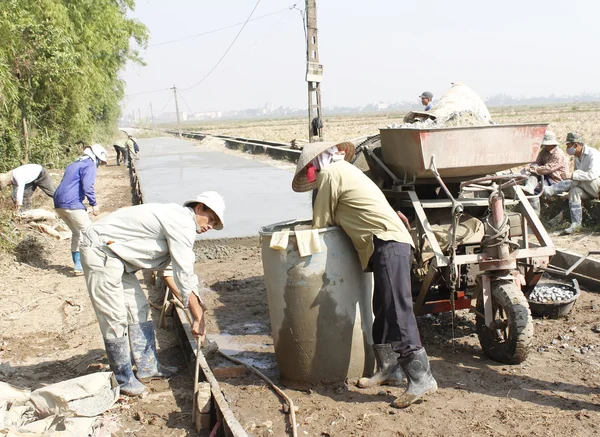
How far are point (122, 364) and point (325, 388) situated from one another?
1540 millimetres

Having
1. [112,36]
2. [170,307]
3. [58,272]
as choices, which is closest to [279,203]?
[58,272]

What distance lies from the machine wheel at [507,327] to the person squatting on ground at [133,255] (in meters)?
2.25

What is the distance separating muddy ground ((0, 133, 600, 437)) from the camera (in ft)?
12.8

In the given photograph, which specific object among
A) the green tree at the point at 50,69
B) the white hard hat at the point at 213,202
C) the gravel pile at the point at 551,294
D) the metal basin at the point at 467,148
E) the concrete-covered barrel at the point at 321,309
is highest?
the green tree at the point at 50,69

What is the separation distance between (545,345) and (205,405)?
9.82 feet

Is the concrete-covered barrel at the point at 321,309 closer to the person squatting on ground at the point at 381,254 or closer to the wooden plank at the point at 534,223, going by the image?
the person squatting on ground at the point at 381,254

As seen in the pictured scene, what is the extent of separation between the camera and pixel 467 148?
5105 mm

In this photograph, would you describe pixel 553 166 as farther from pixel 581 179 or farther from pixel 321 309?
pixel 321 309

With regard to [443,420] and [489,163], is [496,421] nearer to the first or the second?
[443,420]

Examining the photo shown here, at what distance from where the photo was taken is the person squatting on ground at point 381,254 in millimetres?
4117

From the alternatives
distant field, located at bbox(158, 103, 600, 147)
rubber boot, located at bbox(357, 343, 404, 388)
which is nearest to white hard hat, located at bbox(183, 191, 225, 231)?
rubber boot, located at bbox(357, 343, 404, 388)

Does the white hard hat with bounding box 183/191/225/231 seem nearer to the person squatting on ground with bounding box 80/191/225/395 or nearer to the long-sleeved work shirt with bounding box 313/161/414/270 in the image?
the person squatting on ground with bounding box 80/191/225/395

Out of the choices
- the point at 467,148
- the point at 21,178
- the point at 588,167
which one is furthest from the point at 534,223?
the point at 21,178

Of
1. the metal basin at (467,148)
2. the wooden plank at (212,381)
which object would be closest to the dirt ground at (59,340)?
the wooden plank at (212,381)
